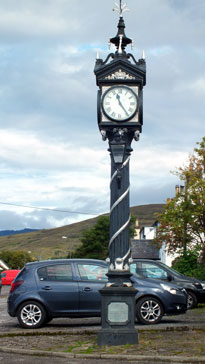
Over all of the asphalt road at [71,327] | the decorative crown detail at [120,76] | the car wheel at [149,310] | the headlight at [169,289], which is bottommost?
the asphalt road at [71,327]

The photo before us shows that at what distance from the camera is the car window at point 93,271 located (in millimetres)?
14500

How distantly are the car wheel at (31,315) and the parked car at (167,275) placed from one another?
351cm

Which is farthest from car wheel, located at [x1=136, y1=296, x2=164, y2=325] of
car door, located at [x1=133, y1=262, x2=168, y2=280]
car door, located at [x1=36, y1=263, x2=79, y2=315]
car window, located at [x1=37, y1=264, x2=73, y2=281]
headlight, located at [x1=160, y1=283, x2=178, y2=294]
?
car door, located at [x1=133, y1=262, x2=168, y2=280]

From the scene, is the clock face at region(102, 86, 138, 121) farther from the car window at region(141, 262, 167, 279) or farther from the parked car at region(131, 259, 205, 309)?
the car window at region(141, 262, 167, 279)

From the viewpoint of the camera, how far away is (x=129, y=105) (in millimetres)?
11289

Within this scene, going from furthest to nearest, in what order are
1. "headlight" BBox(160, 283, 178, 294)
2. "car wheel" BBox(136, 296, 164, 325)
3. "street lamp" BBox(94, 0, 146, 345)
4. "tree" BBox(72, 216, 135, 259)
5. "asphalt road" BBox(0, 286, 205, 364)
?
"tree" BBox(72, 216, 135, 259) < "headlight" BBox(160, 283, 178, 294) < "car wheel" BBox(136, 296, 164, 325) < "street lamp" BBox(94, 0, 146, 345) < "asphalt road" BBox(0, 286, 205, 364)

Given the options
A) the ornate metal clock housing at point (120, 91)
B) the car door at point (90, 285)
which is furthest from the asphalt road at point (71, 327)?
the ornate metal clock housing at point (120, 91)

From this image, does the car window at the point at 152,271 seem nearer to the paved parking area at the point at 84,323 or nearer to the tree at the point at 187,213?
the paved parking area at the point at 84,323

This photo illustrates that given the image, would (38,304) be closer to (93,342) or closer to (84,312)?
(84,312)

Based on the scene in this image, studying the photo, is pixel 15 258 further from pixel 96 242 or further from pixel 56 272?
pixel 56 272

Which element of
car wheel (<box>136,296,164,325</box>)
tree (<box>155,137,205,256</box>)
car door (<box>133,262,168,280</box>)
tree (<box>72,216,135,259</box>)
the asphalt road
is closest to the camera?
the asphalt road

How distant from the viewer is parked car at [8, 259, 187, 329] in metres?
14.0

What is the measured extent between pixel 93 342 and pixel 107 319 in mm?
609

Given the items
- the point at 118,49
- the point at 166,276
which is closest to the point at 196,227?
the point at 166,276
